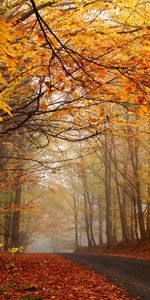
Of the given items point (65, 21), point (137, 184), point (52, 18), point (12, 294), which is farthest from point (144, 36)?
point (137, 184)

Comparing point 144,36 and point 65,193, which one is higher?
point 65,193

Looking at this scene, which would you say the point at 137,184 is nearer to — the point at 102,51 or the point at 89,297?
the point at 89,297

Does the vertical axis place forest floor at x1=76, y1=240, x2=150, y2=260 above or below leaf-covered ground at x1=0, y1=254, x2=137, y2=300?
above

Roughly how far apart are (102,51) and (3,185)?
9.06 meters

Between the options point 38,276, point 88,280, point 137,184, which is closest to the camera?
→ point 88,280

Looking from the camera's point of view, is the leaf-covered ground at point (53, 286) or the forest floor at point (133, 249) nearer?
the leaf-covered ground at point (53, 286)

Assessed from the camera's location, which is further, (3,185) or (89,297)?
(3,185)

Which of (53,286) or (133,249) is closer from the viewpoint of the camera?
(53,286)

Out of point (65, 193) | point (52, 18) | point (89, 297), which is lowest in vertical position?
point (89, 297)

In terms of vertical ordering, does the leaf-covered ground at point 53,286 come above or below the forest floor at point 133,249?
below

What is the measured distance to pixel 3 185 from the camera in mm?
12188

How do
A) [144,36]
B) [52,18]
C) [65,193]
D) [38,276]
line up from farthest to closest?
1. [65,193]
2. [38,276]
3. [52,18]
4. [144,36]

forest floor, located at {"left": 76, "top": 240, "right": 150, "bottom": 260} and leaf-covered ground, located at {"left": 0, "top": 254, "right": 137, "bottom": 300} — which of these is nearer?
leaf-covered ground, located at {"left": 0, "top": 254, "right": 137, "bottom": 300}

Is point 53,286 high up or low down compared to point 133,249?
down
